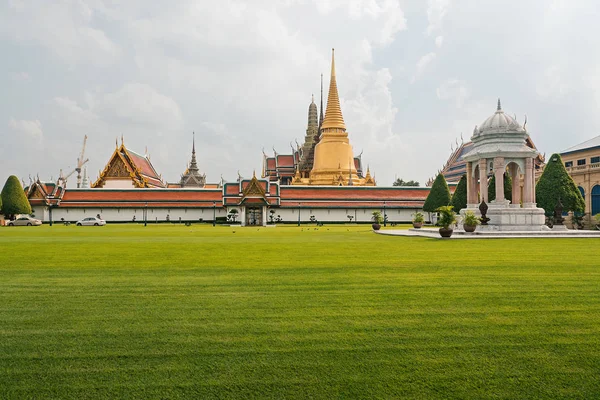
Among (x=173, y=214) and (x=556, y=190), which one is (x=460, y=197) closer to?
(x=556, y=190)

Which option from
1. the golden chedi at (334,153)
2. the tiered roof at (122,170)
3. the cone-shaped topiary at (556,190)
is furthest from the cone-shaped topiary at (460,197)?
the tiered roof at (122,170)

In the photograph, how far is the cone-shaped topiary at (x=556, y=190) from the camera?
32469mm

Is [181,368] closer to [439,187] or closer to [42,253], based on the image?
[42,253]

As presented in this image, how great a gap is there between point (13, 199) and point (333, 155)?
41.7m

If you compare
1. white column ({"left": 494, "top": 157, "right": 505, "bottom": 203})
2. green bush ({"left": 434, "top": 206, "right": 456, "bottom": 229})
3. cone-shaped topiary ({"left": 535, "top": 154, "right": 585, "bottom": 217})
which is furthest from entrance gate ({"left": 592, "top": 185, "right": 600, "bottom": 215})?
green bush ({"left": 434, "top": 206, "right": 456, "bottom": 229})

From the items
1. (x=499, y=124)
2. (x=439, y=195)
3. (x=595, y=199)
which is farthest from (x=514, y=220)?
(x=439, y=195)

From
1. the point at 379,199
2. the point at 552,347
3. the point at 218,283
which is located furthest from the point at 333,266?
the point at 379,199

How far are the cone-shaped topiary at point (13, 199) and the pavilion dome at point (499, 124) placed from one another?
46.9 metres

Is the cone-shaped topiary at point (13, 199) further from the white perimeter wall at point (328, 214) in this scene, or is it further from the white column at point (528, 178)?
the white column at point (528, 178)

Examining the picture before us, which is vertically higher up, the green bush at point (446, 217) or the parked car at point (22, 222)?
the green bush at point (446, 217)

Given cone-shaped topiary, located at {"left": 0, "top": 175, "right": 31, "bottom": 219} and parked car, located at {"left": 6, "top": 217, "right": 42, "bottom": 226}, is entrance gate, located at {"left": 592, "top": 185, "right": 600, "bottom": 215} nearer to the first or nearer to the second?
parked car, located at {"left": 6, "top": 217, "right": 42, "bottom": 226}

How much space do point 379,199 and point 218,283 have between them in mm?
50923

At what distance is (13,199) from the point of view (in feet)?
166

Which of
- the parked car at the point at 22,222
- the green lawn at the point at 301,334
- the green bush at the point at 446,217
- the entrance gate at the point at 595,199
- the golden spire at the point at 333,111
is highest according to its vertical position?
the golden spire at the point at 333,111
